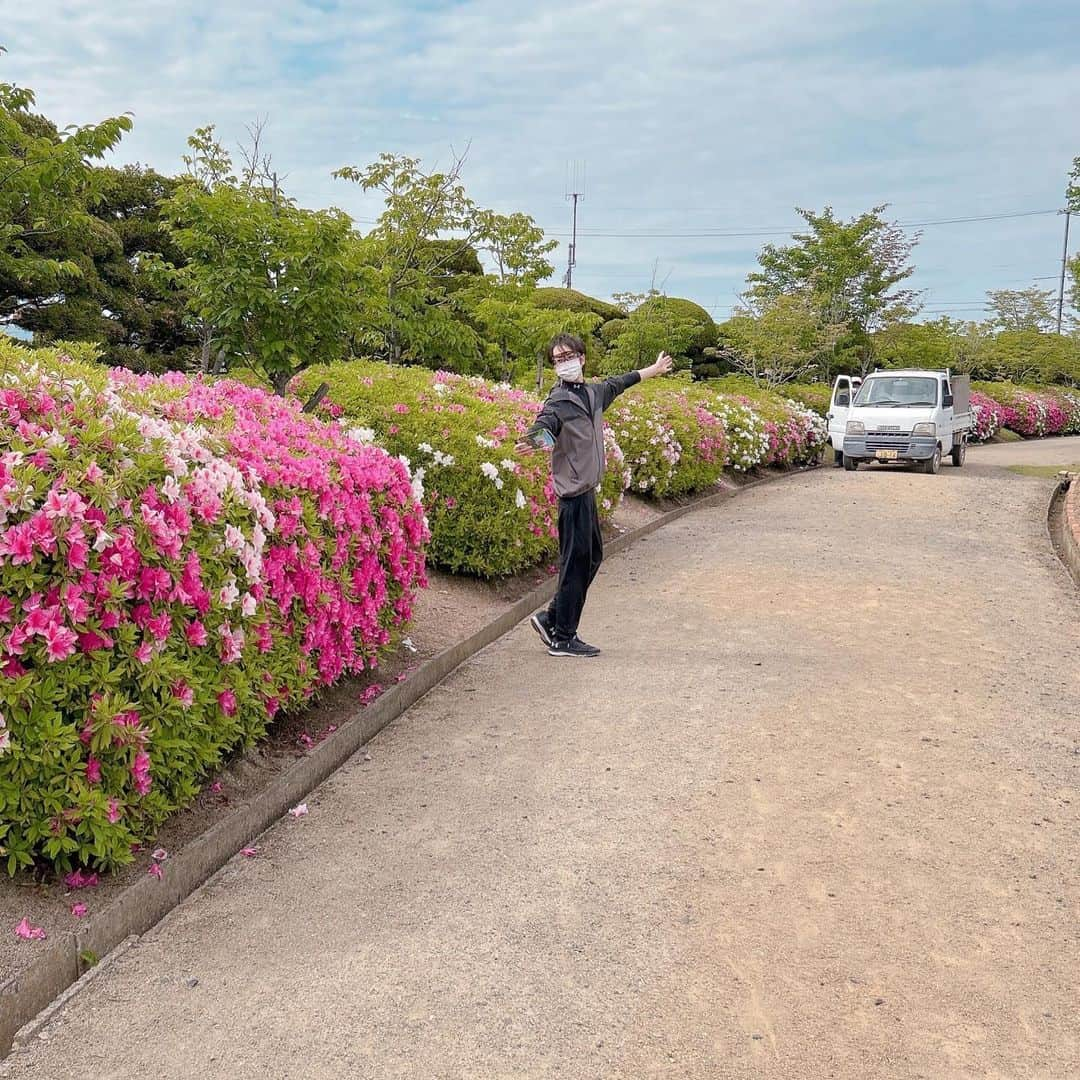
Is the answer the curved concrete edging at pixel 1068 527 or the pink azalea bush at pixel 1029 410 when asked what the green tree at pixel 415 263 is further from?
the pink azalea bush at pixel 1029 410

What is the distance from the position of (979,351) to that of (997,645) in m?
42.4

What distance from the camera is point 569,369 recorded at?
254 inches

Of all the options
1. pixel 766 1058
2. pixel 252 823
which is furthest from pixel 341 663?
pixel 766 1058

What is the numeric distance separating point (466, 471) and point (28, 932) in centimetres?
523

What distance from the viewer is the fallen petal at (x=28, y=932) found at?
114 inches

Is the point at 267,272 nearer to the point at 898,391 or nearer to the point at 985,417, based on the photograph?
the point at 898,391

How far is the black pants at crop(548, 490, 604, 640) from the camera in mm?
6547

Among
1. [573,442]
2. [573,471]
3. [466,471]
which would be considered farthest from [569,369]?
[466,471]

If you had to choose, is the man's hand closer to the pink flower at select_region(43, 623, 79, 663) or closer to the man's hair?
the man's hair

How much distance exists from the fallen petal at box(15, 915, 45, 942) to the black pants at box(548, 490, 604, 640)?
4037 millimetres

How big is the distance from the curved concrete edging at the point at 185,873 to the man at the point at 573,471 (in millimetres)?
917

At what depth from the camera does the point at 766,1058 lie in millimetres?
2658

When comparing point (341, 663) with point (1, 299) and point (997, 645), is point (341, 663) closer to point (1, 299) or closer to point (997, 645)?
point (997, 645)

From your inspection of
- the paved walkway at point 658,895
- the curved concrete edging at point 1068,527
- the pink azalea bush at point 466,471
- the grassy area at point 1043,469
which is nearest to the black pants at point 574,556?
the paved walkway at point 658,895
